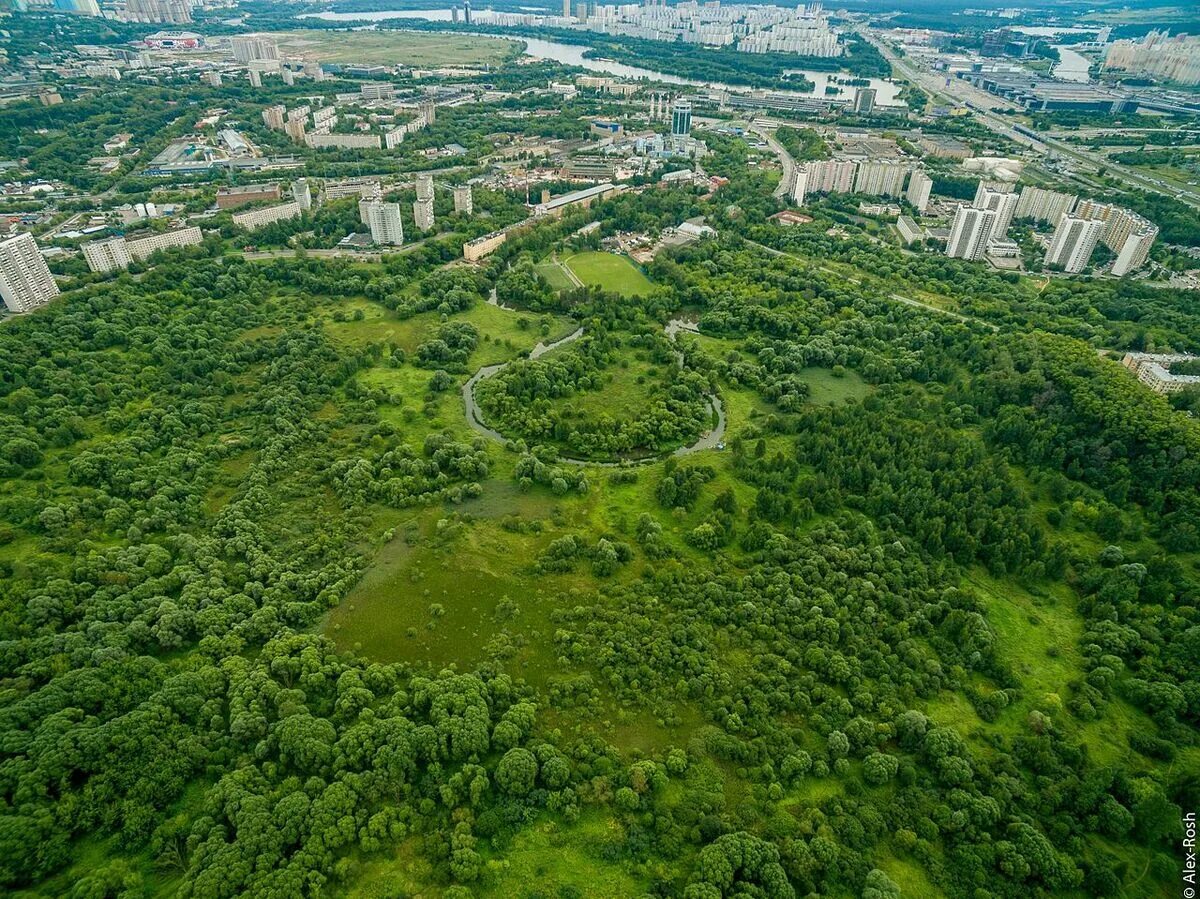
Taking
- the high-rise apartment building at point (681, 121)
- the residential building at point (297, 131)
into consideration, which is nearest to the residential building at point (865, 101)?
the high-rise apartment building at point (681, 121)

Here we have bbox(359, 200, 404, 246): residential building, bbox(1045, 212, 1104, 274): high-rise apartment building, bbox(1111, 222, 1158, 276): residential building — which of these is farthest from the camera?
bbox(359, 200, 404, 246): residential building

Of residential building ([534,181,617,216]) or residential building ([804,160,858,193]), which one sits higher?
residential building ([804,160,858,193])

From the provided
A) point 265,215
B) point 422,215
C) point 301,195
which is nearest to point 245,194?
point 265,215

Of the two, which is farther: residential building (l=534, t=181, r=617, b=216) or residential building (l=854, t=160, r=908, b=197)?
residential building (l=854, t=160, r=908, b=197)

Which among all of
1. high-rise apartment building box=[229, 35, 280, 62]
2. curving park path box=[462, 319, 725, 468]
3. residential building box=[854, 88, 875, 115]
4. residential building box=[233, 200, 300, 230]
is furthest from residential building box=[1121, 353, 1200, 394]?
high-rise apartment building box=[229, 35, 280, 62]

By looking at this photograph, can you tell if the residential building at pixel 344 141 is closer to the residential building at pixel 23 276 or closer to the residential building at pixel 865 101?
the residential building at pixel 23 276

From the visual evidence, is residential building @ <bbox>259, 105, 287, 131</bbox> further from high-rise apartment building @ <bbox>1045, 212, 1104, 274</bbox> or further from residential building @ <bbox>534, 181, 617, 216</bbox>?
high-rise apartment building @ <bbox>1045, 212, 1104, 274</bbox>

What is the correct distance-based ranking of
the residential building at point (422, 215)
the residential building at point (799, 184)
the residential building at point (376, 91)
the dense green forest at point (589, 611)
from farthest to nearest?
1. the residential building at point (376, 91)
2. the residential building at point (799, 184)
3. the residential building at point (422, 215)
4. the dense green forest at point (589, 611)
